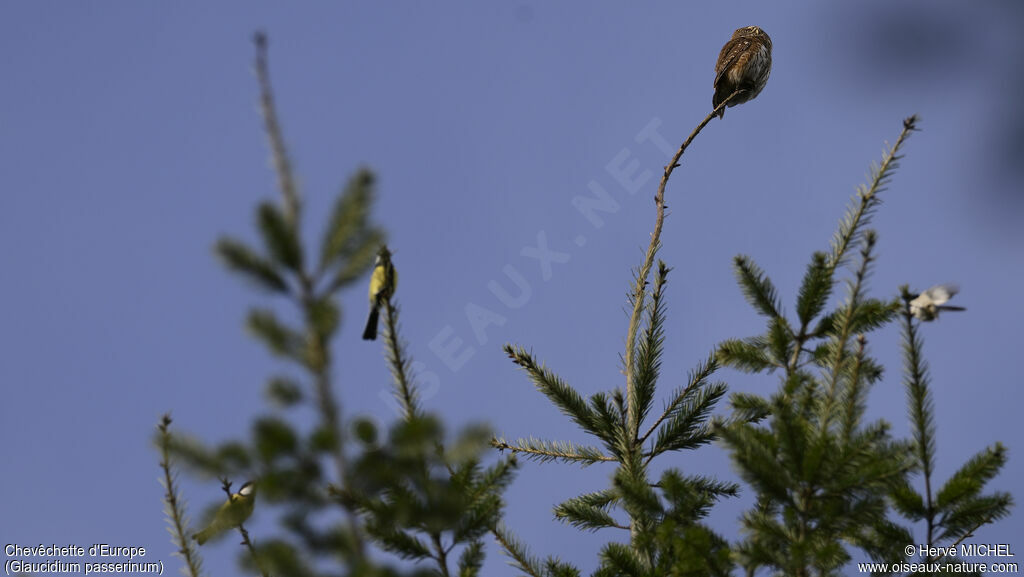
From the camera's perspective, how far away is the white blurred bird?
4254mm

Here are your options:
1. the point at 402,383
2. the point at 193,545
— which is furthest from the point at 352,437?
the point at 193,545

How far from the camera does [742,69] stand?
866 cm

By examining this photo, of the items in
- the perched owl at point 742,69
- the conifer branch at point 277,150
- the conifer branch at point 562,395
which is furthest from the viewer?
the perched owl at point 742,69

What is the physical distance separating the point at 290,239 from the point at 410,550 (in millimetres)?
1264

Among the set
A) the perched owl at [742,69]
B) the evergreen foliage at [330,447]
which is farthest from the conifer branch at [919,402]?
the perched owl at [742,69]

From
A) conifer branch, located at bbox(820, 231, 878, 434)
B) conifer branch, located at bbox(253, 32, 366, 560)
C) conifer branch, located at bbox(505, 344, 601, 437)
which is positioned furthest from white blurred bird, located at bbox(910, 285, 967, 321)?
conifer branch, located at bbox(253, 32, 366, 560)

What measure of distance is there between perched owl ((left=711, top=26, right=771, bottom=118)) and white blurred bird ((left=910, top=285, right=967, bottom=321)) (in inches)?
176

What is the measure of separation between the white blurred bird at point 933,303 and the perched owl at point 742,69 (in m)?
4.48

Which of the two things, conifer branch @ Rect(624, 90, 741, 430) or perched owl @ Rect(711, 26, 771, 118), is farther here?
perched owl @ Rect(711, 26, 771, 118)

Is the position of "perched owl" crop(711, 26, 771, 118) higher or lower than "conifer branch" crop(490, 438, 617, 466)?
higher

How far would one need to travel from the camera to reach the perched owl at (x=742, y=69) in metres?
8.68

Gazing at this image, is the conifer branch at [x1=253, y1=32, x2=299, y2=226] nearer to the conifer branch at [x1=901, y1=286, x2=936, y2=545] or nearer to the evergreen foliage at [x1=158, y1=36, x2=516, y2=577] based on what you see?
the evergreen foliage at [x1=158, y1=36, x2=516, y2=577]

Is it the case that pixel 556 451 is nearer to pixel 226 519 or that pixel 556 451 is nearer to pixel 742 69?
pixel 226 519

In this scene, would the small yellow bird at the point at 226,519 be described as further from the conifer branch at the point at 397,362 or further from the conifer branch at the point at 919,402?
the conifer branch at the point at 919,402
